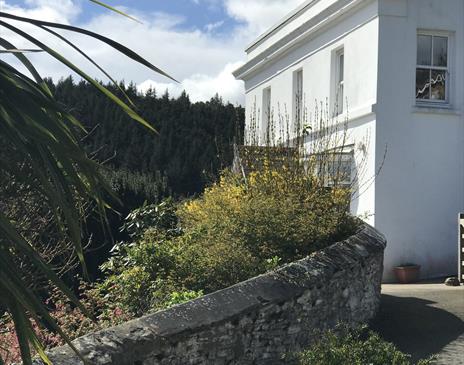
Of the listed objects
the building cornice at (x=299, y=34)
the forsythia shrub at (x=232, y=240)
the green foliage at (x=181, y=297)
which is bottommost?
the green foliage at (x=181, y=297)

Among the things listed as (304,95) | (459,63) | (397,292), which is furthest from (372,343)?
(304,95)

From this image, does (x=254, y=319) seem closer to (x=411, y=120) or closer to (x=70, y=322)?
(x=70, y=322)

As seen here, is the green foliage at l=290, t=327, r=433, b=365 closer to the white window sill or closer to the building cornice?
the white window sill

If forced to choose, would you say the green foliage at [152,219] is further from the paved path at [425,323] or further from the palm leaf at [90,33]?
the palm leaf at [90,33]

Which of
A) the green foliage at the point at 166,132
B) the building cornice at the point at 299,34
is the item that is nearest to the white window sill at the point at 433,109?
the building cornice at the point at 299,34

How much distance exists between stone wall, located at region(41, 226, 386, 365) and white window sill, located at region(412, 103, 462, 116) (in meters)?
5.93

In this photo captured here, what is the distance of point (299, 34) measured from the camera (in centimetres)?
1588

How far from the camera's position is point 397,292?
31.0 feet

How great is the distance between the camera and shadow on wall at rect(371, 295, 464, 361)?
247 inches

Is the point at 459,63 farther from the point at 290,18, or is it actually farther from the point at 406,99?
the point at 290,18

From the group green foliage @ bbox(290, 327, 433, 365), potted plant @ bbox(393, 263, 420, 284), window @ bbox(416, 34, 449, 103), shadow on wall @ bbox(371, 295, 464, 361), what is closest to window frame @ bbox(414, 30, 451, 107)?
window @ bbox(416, 34, 449, 103)

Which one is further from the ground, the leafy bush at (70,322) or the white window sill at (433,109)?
the white window sill at (433,109)

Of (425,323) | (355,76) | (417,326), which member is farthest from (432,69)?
(417,326)

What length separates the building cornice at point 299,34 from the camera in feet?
44.9
